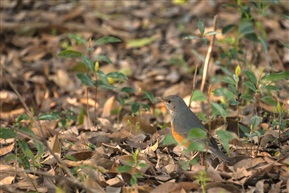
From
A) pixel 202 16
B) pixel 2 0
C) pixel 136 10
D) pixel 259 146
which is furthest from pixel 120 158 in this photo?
pixel 2 0

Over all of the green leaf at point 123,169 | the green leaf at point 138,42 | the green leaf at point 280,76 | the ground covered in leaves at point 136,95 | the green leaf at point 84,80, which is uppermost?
the green leaf at point 280,76

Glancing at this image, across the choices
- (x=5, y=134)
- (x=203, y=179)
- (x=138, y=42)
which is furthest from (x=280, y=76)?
(x=138, y=42)

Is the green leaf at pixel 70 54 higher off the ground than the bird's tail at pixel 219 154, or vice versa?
the green leaf at pixel 70 54

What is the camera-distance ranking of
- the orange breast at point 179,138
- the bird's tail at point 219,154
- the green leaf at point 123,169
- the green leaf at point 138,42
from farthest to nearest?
1. the green leaf at point 138,42
2. the orange breast at point 179,138
3. the bird's tail at point 219,154
4. the green leaf at point 123,169

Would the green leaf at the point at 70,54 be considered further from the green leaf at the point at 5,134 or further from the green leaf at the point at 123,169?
the green leaf at the point at 123,169

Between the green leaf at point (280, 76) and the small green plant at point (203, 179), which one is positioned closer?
the small green plant at point (203, 179)

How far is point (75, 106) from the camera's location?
7.83 meters

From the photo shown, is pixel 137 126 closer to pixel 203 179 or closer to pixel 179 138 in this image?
pixel 179 138

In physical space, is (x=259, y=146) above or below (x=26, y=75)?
above

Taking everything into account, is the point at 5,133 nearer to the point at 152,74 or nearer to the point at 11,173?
the point at 11,173

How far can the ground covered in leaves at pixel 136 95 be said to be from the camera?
176 inches

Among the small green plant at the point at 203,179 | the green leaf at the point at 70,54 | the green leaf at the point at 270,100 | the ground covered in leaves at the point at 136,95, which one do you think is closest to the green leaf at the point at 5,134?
the ground covered in leaves at the point at 136,95

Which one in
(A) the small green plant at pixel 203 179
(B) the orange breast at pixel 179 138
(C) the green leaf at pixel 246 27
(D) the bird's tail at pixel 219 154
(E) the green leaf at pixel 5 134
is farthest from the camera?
(C) the green leaf at pixel 246 27

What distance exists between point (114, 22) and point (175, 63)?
2085 mm
